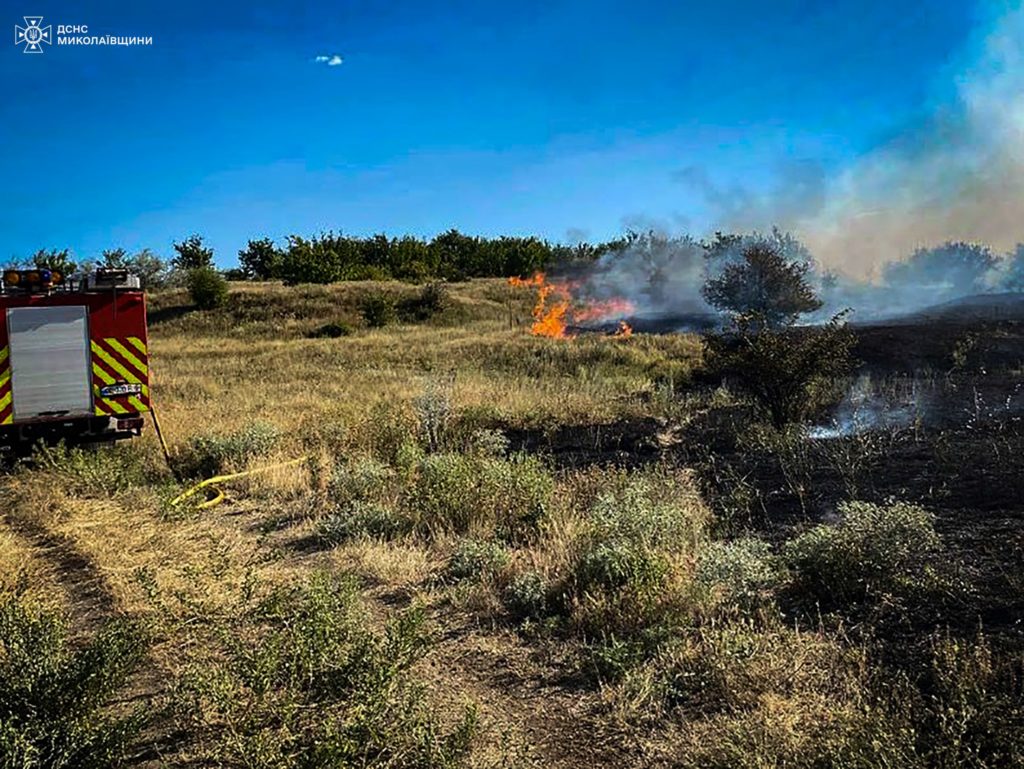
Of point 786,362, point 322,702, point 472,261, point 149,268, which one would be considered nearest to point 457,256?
point 472,261

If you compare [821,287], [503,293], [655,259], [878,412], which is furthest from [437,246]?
[878,412]

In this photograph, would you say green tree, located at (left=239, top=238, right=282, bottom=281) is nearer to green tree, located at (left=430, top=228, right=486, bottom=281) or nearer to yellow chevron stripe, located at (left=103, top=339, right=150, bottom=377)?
green tree, located at (left=430, top=228, right=486, bottom=281)

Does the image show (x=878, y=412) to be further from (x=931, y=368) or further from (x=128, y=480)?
(x=128, y=480)

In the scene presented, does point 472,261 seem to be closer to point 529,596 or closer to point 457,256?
point 457,256

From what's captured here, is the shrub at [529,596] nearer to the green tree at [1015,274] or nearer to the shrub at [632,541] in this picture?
the shrub at [632,541]

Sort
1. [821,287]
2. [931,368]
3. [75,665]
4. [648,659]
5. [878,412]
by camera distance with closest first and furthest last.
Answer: [75,665]
[648,659]
[878,412]
[931,368]
[821,287]

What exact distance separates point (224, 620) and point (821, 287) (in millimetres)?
34137

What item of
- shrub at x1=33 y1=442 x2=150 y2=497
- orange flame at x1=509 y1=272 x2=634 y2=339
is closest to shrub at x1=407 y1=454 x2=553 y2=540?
shrub at x1=33 y1=442 x2=150 y2=497

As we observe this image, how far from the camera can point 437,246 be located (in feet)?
207

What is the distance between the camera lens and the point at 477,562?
5430mm

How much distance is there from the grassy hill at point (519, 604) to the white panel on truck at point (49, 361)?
85cm

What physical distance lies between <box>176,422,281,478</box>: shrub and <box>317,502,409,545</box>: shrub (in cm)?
317

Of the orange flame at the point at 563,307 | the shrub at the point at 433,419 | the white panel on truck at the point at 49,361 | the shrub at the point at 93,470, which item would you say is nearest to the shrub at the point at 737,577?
the shrub at the point at 433,419

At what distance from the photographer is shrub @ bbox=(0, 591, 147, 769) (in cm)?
296
